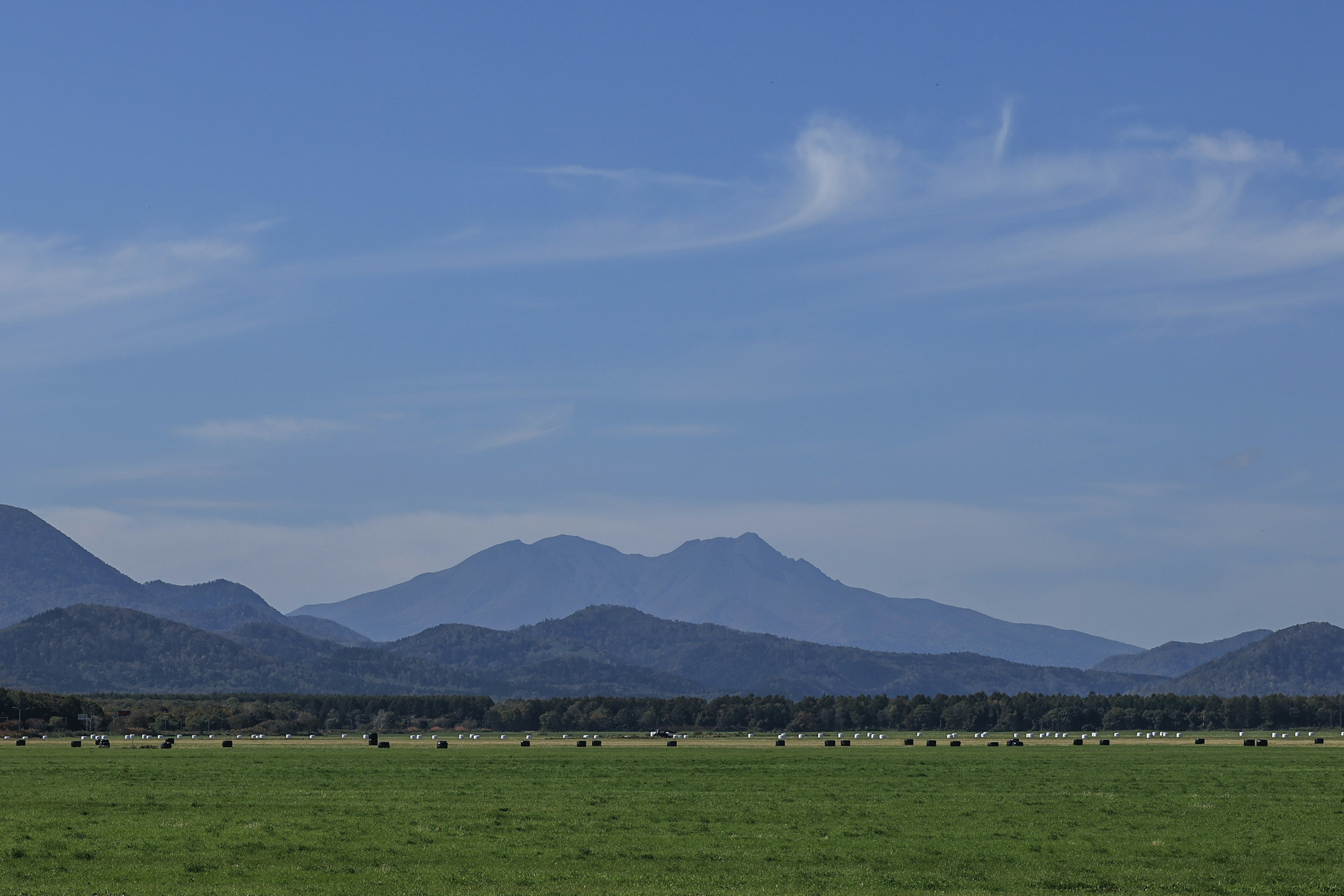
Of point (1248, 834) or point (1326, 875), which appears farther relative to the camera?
point (1248, 834)

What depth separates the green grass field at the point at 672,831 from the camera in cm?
4153

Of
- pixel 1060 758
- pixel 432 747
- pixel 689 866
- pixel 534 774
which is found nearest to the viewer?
pixel 689 866

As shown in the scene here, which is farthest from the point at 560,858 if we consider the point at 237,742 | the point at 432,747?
the point at 237,742

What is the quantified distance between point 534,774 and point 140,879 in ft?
175

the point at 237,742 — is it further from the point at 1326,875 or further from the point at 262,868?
the point at 1326,875

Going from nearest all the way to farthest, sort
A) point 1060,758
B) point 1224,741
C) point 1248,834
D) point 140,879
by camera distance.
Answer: point 140,879 < point 1248,834 < point 1060,758 < point 1224,741

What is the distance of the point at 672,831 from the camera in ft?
175

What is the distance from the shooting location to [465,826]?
5453 centimetres

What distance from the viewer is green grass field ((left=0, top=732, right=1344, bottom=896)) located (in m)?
41.5

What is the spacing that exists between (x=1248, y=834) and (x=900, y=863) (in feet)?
50.4

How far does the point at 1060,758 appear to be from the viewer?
409 ft

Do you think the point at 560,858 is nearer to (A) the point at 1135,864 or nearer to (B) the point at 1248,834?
(A) the point at 1135,864

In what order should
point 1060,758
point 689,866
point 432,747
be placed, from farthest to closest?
1. point 432,747
2. point 1060,758
3. point 689,866

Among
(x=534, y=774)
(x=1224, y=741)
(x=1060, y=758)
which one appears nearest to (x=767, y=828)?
(x=534, y=774)
